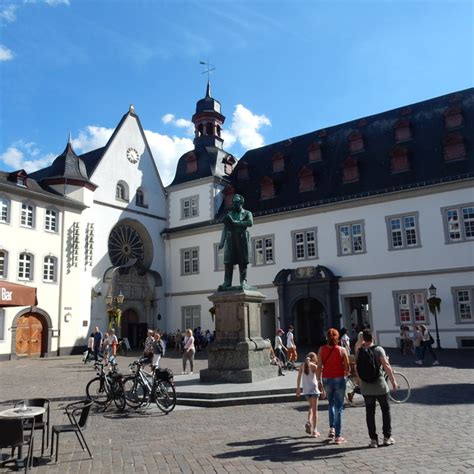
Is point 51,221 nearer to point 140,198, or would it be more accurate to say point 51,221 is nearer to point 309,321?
point 140,198

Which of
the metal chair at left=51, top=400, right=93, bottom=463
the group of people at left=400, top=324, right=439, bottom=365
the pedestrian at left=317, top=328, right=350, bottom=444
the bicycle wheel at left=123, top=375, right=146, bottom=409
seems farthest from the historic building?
the metal chair at left=51, top=400, right=93, bottom=463

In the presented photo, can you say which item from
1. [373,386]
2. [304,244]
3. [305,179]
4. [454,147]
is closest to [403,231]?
[454,147]

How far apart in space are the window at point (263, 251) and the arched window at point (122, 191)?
10028 millimetres

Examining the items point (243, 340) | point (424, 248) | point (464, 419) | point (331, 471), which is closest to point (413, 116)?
point (424, 248)

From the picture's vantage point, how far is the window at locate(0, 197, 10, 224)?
27.0m

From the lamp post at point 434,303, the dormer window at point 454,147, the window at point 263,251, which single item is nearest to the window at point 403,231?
the lamp post at point 434,303

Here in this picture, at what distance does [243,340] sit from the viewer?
13.3 m

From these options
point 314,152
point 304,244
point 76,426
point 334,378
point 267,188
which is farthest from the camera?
point 267,188

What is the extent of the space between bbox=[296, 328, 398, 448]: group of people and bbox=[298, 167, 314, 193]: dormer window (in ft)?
A: 80.9

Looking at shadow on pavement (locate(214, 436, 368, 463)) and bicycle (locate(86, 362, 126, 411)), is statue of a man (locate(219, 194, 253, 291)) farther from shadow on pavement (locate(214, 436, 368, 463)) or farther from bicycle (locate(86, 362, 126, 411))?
shadow on pavement (locate(214, 436, 368, 463))

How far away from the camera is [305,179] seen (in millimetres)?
32469

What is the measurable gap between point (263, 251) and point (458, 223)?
12.0 m

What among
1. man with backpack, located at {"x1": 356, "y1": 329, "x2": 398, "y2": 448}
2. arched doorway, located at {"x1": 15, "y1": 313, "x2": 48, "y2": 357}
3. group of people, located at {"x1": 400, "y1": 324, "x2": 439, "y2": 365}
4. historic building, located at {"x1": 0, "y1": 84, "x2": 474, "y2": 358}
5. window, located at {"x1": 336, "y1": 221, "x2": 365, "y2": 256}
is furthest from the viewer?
window, located at {"x1": 336, "y1": 221, "x2": 365, "y2": 256}

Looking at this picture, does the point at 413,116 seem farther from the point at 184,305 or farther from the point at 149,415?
the point at 149,415
